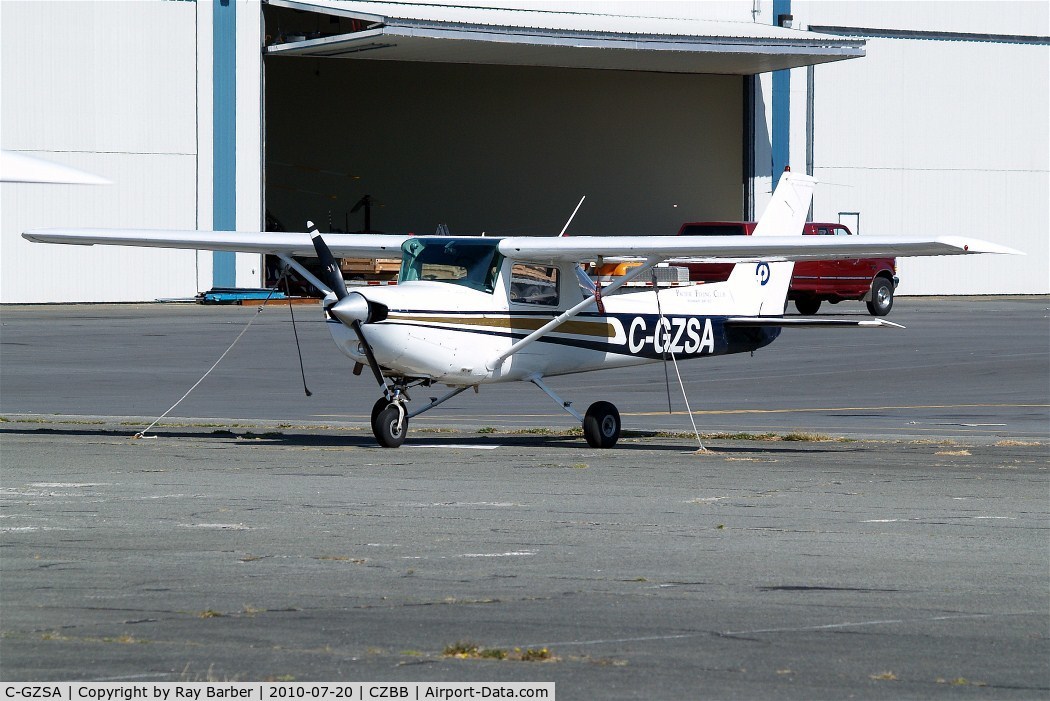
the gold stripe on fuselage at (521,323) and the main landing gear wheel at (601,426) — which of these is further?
the main landing gear wheel at (601,426)

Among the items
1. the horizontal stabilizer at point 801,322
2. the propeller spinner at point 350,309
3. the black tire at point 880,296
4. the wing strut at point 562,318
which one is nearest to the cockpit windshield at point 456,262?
the wing strut at point 562,318

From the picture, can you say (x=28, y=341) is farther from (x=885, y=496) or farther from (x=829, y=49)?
(x=829, y=49)

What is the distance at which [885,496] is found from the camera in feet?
35.8

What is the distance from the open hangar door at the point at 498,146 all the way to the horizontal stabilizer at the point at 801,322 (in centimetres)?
3889

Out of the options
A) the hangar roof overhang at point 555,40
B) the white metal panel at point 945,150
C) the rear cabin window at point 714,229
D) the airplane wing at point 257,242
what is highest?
the hangar roof overhang at point 555,40

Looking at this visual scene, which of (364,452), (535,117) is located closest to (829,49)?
(535,117)

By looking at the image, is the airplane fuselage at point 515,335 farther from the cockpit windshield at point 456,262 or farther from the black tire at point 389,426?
the black tire at point 389,426

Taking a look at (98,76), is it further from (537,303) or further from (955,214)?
(955,214)

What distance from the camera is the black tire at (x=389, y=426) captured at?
13.9 metres

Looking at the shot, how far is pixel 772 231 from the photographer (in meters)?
16.3

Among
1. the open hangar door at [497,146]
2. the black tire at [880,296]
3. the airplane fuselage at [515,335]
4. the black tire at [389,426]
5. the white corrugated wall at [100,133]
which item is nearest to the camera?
the airplane fuselage at [515,335]

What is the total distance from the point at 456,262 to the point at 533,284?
896 mm

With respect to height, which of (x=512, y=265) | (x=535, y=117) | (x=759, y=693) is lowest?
(x=759, y=693)

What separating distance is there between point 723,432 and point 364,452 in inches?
170
